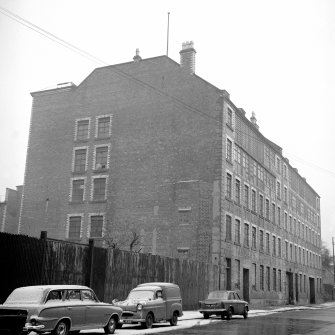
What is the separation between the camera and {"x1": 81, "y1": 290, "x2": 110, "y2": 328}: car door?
50.6ft

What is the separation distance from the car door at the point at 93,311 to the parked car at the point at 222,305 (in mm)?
9744

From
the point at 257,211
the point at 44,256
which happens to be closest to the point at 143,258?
the point at 44,256

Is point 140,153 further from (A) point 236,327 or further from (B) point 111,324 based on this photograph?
(B) point 111,324

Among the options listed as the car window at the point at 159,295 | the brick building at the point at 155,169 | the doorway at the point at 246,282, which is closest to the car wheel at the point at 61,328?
the car window at the point at 159,295

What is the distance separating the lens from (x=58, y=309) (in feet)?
46.5

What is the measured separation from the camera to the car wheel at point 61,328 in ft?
45.8

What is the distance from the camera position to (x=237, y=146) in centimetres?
4109

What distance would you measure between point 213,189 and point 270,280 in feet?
52.2

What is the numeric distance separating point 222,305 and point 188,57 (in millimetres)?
21735

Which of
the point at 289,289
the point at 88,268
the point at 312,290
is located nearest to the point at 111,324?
the point at 88,268

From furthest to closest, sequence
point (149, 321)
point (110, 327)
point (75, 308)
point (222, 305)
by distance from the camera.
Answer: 1. point (222, 305)
2. point (149, 321)
3. point (110, 327)
4. point (75, 308)

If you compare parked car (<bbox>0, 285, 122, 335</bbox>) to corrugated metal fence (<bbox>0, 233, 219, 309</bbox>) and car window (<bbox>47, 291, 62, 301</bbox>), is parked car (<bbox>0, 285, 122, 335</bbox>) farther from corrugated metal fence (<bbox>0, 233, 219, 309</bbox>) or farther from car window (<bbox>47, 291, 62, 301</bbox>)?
corrugated metal fence (<bbox>0, 233, 219, 309</bbox>)

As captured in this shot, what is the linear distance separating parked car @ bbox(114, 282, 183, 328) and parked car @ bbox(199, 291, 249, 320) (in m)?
3.61

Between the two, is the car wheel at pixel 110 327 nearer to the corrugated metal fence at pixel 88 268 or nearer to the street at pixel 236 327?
the street at pixel 236 327
